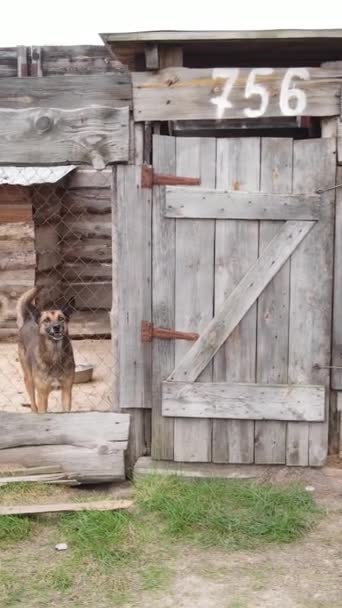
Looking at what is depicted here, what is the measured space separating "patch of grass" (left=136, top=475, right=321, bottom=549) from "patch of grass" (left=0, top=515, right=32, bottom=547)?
0.75 meters

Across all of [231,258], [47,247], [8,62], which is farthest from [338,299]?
[8,62]

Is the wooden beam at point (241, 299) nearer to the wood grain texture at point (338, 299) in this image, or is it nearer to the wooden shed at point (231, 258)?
the wooden shed at point (231, 258)

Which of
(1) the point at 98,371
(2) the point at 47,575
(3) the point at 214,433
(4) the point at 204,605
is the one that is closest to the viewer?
(4) the point at 204,605

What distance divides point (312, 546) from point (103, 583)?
4.20 ft

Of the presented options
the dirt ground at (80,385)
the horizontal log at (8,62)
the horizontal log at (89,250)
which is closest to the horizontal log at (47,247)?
the horizontal log at (89,250)

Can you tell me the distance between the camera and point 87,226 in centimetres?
1205

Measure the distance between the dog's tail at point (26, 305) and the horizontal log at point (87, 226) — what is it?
4.64 meters

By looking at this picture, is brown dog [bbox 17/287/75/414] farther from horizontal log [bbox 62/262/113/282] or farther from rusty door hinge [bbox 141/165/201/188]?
horizontal log [bbox 62/262/113/282]

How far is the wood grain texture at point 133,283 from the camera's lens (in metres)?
5.11

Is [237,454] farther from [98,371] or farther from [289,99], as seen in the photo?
[98,371]

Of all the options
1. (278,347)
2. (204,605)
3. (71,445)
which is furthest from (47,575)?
(278,347)

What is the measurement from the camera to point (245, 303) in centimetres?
511

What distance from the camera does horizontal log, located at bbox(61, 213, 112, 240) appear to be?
39.3 ft

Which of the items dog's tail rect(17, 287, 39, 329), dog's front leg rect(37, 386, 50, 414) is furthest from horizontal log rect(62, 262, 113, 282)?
dog's front leg rect(37, 386, 50, 414)
